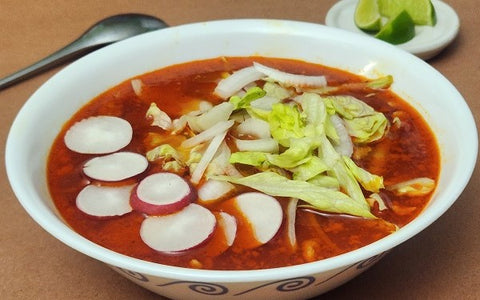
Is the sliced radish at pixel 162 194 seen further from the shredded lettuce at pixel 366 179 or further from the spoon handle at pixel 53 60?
the spoon handle at pixel 53 60

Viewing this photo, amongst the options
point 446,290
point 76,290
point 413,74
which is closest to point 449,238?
point 446,290

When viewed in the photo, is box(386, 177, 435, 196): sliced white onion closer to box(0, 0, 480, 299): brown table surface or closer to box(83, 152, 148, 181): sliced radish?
box(0, 0, 480, 299): brown table surface

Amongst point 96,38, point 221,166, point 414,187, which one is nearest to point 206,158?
point 221,166

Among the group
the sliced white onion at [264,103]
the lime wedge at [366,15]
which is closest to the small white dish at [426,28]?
the lime wedge at [366,15]

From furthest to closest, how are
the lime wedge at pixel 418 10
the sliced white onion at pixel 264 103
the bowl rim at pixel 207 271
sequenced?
1. the lime wedge at pixel 418 10
2. the sliced white onion at pixel 264 103
3. the bowl rim at pixel 207 271

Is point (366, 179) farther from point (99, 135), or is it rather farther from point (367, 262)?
point (99, 135)

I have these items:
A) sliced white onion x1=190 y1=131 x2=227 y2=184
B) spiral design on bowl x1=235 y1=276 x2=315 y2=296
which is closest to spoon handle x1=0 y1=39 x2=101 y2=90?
sliced white onion x1=190 y1=131 x2=227 y2=184

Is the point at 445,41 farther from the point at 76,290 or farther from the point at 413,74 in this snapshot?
the point at 76,290
